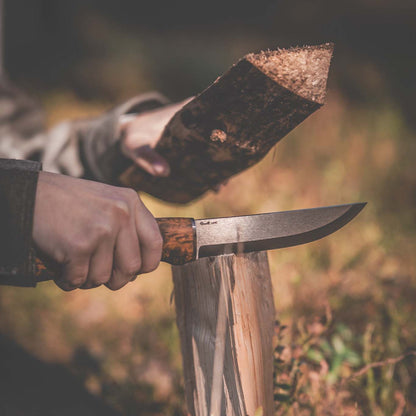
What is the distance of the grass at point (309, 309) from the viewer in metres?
1.50

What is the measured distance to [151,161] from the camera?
139 centimetres

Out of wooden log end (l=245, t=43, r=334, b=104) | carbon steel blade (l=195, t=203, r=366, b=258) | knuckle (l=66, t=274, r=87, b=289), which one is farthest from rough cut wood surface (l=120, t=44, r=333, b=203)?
knuckle (l=66, t=274, r=87, b=289)

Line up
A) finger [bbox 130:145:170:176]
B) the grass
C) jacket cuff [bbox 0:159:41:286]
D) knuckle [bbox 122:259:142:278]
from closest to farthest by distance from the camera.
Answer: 1. jacket cuff [bbox 0:159:41:286]
2. knuckle [bbox 122:259:142:278]
3. finger [bbox 130:145:170:176]
4. the grass

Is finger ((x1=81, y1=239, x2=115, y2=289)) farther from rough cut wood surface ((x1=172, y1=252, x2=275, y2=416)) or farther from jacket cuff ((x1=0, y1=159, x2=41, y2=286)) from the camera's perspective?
rough cut wood surface ((x1=172, y1=252, x2=275, y2=416))

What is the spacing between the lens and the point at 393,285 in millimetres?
2105

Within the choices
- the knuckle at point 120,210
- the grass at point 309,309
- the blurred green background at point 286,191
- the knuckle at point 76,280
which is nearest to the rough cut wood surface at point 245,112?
the grass at point 309,309

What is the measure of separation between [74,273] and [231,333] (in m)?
0.52

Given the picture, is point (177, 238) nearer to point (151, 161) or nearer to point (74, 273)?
point (74, 273)

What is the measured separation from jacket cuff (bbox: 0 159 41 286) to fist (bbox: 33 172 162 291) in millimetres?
20

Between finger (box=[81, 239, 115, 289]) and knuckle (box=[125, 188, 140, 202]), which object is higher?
knuckle (box=[125, 188, 140, 202])

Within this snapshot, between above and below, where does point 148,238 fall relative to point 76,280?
above

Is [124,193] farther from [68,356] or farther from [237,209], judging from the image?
[237,209]

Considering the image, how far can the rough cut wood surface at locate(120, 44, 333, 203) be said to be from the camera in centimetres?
86

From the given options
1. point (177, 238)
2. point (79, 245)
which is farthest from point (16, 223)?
point (177, 238)
